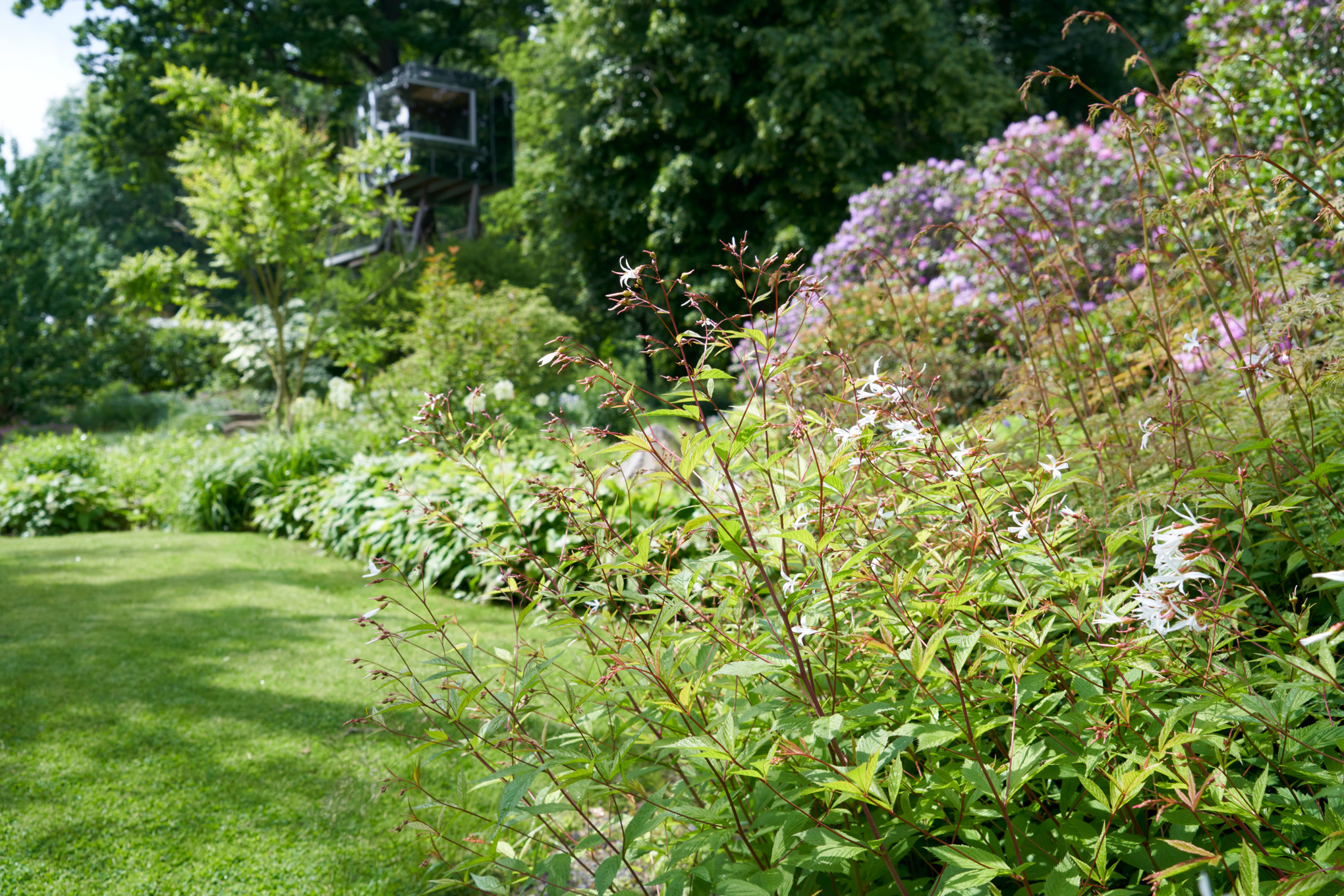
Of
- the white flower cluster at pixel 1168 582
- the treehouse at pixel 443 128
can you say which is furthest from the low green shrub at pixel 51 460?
the treehouse at pixel 443 128

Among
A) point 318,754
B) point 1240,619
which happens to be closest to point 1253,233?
point 1240,619

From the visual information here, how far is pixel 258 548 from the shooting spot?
22.7 ft

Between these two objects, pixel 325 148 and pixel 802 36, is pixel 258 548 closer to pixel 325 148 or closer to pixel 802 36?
pixel 325 148

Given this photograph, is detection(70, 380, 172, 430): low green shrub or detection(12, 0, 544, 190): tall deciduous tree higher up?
detection(12, 0, 544, 190): tall deciduous tree

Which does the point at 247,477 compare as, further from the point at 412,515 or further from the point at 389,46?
the point at 389,46

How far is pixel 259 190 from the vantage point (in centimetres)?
1000

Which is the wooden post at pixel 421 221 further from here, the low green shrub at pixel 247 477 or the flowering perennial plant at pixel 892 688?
the flowering perennial plant at pixel 892 688

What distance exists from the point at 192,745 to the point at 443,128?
64.6ft

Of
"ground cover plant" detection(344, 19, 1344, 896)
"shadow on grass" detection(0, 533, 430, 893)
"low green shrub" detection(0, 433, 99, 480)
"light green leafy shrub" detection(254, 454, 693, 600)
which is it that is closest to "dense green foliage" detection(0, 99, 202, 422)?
"low green shrub" detection(0, 433, 99, 480)

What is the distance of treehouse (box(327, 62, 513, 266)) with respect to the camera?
64.4 feet

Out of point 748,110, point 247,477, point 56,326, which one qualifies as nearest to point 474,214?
point 748,110

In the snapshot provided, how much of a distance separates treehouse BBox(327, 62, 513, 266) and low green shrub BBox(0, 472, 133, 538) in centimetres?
1207

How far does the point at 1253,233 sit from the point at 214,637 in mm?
4760

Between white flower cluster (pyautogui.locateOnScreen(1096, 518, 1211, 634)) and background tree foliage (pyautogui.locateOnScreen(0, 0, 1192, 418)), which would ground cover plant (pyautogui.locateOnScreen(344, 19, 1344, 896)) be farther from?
background tree foliage (pyautogui.locateOnScreen(0, 0, 1192, 418))
